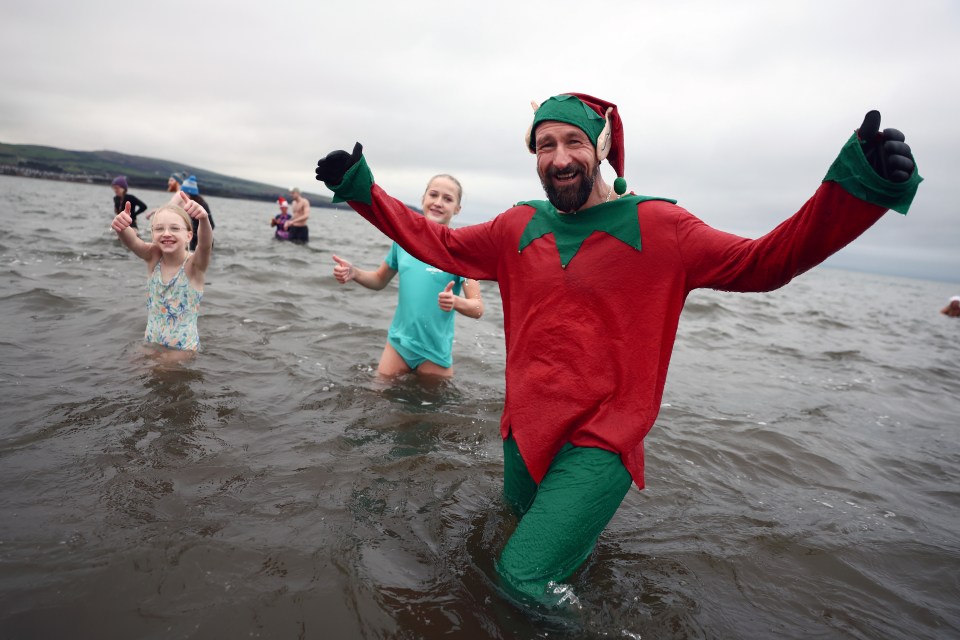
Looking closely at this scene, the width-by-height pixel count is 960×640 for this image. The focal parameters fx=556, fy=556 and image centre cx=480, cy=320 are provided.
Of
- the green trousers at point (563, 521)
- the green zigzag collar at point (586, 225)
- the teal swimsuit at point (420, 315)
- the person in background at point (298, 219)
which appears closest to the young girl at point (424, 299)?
the teal swimsuit at point (420, 315)

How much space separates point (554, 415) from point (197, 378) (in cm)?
411

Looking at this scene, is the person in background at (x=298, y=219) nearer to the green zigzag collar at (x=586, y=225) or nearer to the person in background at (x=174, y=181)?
the person in background at (x=174, y=181)

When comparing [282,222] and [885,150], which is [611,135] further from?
[282,222]

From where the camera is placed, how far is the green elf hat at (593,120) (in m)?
2.75

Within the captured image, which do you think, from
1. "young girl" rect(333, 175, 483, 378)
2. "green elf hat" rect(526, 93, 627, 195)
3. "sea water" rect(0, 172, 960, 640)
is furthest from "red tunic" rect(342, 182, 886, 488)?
"young girl" rect(333, 175, 483, 378)

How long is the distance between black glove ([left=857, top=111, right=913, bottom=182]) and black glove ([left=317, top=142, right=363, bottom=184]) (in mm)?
2182

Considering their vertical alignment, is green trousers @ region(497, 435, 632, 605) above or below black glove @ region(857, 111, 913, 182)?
below

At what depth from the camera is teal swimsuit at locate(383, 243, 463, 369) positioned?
5.63 m

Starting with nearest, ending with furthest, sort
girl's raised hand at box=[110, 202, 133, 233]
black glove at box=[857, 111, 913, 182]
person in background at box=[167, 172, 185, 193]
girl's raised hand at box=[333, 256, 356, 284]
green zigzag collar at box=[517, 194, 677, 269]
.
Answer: black glove at box=[857, 111, 913, 182]
green zigzag collar at box=[517, 194, 677, 269]
girl's raised hand at box=[110, 202, 133, 233]
girl's raised hand at box=[333, 256, 356, 284]
person in background at box=[167, 172, 185, 193]

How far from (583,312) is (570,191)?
0.61m

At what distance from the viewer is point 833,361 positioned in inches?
433

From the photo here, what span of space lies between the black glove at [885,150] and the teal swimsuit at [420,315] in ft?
12.8

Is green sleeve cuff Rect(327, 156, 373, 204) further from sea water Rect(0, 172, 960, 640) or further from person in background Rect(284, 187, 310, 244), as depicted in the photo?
person in background Rect(284, 187, 310, 244)

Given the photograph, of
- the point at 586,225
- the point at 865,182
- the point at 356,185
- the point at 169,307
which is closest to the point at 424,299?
the point at 169,307
